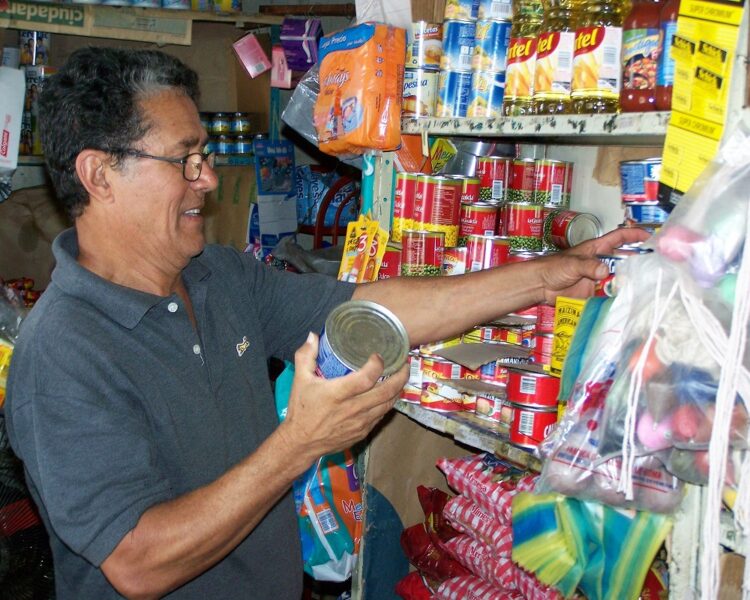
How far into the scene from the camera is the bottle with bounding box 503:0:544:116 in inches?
66.3

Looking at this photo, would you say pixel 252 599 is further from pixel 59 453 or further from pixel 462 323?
pixel 462 323

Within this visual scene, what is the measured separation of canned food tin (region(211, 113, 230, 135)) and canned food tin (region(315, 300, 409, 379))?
3348 mm

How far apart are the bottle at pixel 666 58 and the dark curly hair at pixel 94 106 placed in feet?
3.37

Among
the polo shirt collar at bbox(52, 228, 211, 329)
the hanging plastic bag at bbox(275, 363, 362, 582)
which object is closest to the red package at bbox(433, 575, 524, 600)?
the hanging plastic bag at bbox(275, 363, 362, 582)

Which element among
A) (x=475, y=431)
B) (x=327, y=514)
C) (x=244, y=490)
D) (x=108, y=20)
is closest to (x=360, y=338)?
(x=244, y=490)

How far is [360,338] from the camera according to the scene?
144cm

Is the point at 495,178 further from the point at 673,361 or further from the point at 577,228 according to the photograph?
the point at 673,361

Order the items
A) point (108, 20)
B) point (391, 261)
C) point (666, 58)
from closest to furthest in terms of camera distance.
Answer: point (666, 58), point (391, 261), point (108, 20)

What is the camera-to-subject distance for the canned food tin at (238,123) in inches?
179

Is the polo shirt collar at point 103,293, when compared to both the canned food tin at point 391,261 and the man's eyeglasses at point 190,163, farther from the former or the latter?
the canned food tin at point 391,261

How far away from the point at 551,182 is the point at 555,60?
1.52ft

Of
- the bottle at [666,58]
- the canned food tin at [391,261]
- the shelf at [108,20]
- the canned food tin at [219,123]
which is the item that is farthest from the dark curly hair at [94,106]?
the canned food tin at [219,123]

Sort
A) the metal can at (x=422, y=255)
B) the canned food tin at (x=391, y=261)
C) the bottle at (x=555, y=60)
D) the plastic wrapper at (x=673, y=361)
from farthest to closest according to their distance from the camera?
the canned food tin at (x=391, y=261) → the metal can at (x=422, y=255) → the bottle at (x=555, y=60) → the plastic wrapper at (x=673, y=361)

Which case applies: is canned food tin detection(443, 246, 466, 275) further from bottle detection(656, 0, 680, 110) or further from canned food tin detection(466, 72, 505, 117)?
bottle detection(656, 0, 680, 110)
